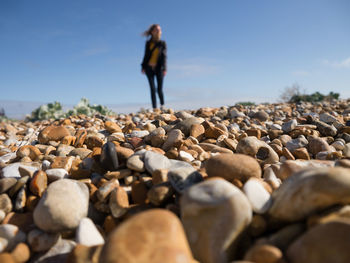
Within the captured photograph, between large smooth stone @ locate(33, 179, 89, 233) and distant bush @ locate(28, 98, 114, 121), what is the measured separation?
23.3ft

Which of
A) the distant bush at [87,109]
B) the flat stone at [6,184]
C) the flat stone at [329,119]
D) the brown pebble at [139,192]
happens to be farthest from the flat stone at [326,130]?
the distant bush at [87,109]

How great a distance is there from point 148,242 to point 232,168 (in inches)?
29.0

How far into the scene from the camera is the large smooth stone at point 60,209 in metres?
1.34

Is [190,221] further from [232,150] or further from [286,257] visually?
[232,150]

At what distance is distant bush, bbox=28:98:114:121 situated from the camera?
27.6 ft

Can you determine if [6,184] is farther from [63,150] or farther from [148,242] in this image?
[148,242]

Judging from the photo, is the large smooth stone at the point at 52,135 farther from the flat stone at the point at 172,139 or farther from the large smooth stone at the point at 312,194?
the large smooth stone at the point at 312,194

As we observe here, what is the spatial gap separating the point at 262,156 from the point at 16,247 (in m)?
1.98

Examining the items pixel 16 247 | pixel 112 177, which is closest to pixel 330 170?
pixel 112 177

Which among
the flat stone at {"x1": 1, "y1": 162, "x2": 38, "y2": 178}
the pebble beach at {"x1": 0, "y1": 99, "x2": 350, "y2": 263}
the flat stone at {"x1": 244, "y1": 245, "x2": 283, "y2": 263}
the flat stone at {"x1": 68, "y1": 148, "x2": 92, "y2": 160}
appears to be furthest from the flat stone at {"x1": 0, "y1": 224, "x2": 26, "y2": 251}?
the flat stone at {"x1": 244, "y1": 245, "x2": 283, "y2": 263}

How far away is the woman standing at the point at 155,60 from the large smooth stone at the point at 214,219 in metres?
6.96

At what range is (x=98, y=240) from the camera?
1294mm

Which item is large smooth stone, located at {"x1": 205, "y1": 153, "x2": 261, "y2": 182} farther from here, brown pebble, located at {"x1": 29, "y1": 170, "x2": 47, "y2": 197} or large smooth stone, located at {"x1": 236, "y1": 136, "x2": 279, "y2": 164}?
brown pebble, located at {"x1": 29, "y1": 170, "x2": 47, "y2": 197}

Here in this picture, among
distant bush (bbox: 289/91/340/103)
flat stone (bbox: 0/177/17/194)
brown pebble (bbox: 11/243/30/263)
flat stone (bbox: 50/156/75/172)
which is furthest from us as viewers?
distant bush (bbox: 289/91/340/103)
